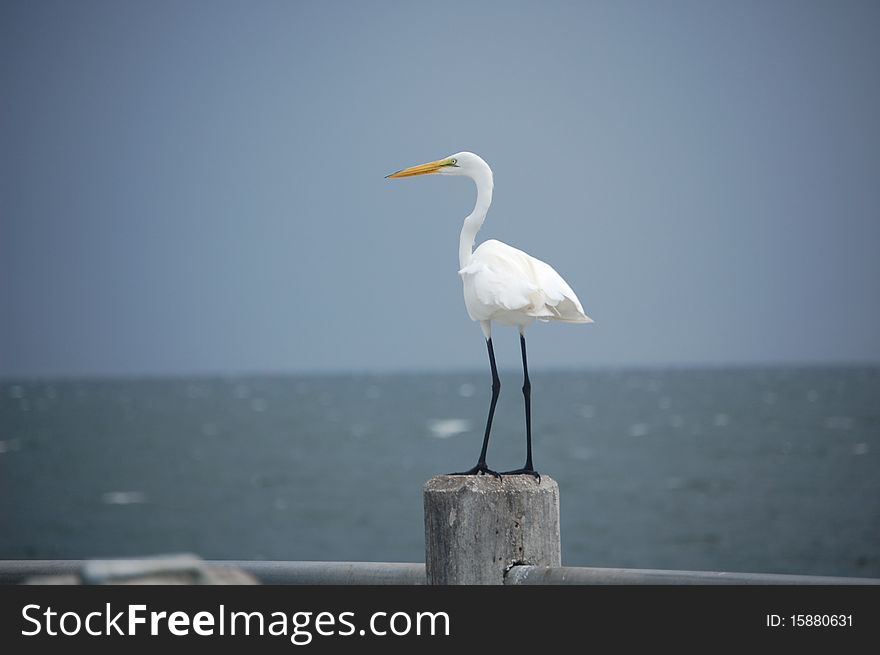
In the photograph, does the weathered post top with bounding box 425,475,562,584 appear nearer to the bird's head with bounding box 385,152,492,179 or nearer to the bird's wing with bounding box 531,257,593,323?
the bird's wing with bounding box 531,257,593,323

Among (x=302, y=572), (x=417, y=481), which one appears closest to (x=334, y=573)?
(x=302, y=572)

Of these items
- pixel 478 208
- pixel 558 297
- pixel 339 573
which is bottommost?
pixel 339 573

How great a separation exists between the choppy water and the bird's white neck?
106 feet

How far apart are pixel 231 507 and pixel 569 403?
229 feet

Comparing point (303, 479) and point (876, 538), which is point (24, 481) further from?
point (876, 538)

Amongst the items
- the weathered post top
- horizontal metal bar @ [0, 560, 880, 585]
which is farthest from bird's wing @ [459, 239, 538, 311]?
horizontal metal bar @ [0, 560, 880, 585]

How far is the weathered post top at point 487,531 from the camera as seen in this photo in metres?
4.88

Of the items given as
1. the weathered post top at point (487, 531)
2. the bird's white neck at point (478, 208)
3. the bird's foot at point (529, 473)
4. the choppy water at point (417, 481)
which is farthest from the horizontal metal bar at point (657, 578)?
the choppy water at point (417, 481)

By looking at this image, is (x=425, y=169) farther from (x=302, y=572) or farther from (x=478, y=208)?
(x=302, y=572)

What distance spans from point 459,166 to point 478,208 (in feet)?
0.89

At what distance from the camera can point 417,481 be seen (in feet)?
196

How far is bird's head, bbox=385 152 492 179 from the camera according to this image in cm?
677

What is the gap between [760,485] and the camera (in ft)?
182

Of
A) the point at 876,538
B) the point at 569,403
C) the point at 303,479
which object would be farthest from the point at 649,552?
the point at 569,403
